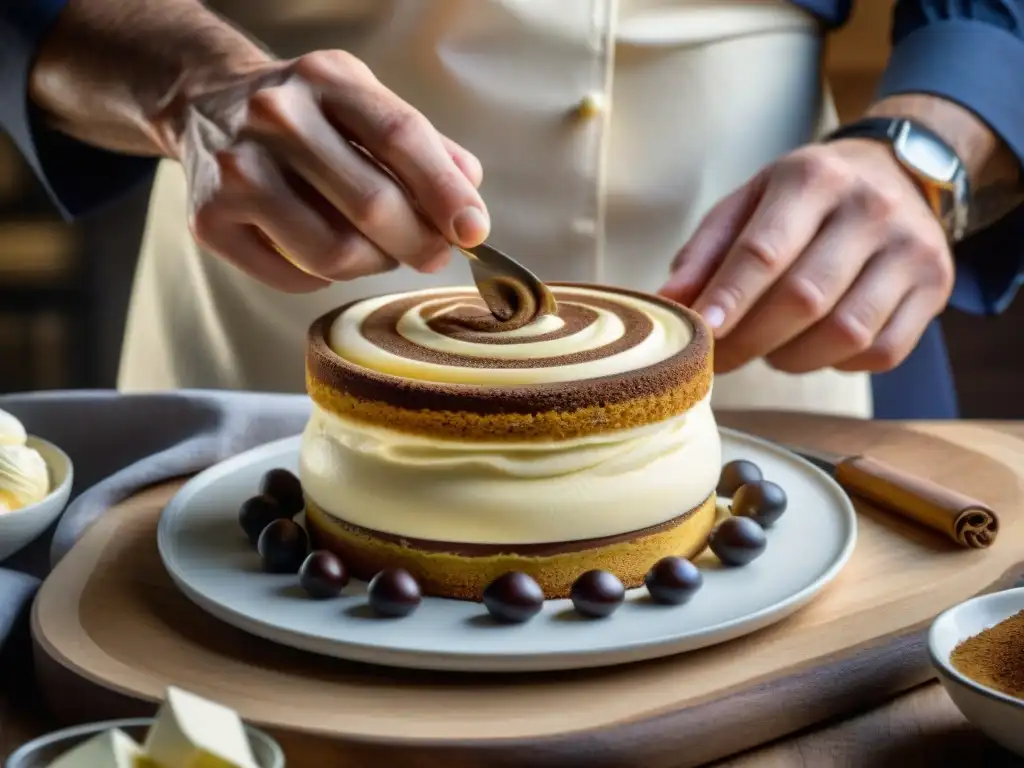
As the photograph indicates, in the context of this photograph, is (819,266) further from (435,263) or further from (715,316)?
(435,263)

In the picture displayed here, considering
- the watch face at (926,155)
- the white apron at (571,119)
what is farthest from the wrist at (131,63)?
the watch face at (926,155)

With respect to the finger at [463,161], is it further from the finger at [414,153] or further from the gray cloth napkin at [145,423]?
the gray cloth napkin at [145,423]

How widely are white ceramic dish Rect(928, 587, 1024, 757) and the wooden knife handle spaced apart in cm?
24

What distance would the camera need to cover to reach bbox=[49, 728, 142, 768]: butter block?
71 centimetres

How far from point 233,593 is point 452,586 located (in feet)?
0.60

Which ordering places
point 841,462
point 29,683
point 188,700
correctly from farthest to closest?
point 841,462
point 29,683
point 188,700

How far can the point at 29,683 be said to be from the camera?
1062 mm

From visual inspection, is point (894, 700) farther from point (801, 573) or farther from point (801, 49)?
point (801, 49)

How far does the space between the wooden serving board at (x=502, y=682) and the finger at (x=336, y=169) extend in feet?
1.22

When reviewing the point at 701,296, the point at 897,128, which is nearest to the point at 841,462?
the point at 701,296

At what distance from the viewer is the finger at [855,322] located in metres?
1.50

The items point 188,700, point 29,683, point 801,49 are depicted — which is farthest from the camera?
point 801,49

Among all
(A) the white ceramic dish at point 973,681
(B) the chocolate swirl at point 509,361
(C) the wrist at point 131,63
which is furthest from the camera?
(C) the wrist at point 131,63

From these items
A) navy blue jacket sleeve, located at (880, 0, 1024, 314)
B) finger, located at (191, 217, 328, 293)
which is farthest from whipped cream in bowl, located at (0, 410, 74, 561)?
navy blue jacket sleeve, located at (880, 0, 1024, 314)
